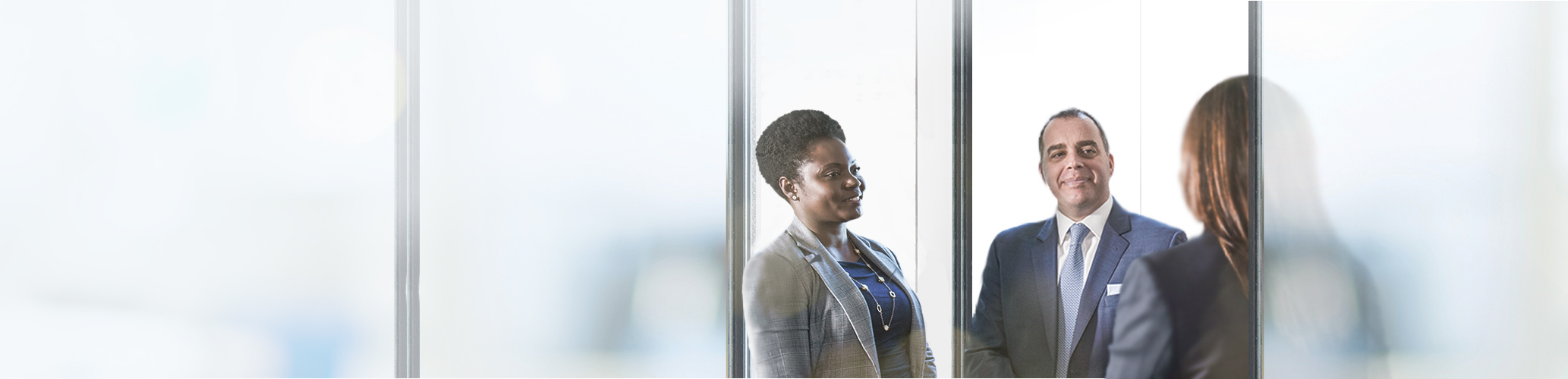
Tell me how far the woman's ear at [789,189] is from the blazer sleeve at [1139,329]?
33.6 inches

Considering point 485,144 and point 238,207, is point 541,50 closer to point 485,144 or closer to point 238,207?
point 485,144

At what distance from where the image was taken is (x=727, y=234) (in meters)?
1.68

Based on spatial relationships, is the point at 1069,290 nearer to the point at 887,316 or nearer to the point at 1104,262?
the point at 1104,262

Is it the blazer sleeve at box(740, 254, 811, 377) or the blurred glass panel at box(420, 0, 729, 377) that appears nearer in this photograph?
the blazer sleeve at box(740, 254, 811, 377)

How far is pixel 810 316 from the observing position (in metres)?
1.56

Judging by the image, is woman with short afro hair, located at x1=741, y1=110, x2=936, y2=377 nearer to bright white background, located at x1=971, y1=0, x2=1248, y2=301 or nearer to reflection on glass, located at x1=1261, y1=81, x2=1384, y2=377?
bright white background, located at x1=971, y1=0, x2=1248, y2=301

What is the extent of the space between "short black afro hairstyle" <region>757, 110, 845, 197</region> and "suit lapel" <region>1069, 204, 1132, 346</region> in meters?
0.71

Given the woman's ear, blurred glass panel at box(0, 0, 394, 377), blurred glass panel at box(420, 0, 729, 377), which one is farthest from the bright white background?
blurred glass panel at box(0, 0, 394, 377)

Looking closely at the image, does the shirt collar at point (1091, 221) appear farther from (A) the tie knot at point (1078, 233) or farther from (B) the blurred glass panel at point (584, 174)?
(B) the blurred glass panel at point (584, 174)

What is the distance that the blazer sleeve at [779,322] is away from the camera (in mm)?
1562

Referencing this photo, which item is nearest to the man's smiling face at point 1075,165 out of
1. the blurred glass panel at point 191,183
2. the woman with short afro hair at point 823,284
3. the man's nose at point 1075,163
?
the man's nose at point 1075,163

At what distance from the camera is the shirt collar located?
1617mm

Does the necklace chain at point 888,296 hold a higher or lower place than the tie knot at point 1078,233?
lower

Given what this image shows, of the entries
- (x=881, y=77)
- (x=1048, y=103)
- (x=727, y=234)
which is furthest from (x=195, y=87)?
(x=1048, y=103)
